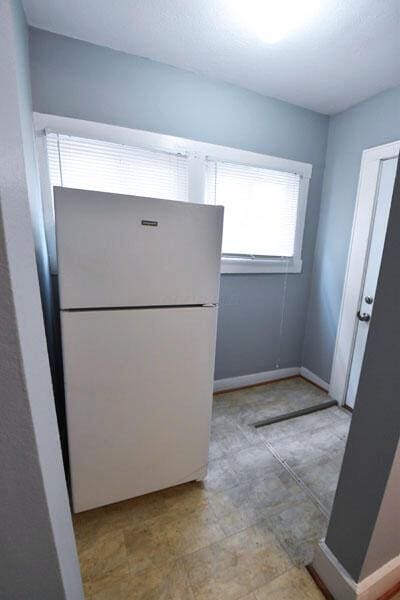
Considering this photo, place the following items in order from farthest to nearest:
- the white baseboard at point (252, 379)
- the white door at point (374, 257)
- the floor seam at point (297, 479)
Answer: the white baseboard at point (252, 379) < the white door at point (374, 257) < the floor seam at point (297, 479)

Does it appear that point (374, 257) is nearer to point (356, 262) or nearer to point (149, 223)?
point (356, 262)

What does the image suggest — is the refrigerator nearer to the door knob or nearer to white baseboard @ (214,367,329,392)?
white baseboard @ (214,367,329,392)

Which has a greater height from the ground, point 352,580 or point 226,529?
point 352,580

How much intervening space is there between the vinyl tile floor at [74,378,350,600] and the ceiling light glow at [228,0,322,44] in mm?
2478

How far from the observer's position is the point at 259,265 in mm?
2352

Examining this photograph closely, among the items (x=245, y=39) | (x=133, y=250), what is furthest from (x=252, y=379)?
(x=245, y=39)

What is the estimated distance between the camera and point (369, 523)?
3.03 feet

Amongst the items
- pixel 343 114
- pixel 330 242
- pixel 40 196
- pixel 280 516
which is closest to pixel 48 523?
pixel 280 516

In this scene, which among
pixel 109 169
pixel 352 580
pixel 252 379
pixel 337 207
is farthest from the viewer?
pixel 252 379

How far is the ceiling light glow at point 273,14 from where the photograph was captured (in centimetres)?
125

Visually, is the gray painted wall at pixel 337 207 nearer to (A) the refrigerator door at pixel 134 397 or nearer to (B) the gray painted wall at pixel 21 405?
(A) the refrigerator door at pixel 134 397

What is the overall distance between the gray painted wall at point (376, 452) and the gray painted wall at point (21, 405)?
0.93 meters

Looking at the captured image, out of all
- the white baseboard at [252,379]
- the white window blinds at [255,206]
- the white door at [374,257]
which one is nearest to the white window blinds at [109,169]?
the white window blinds at [255,206]

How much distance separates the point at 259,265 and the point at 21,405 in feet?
6.99
